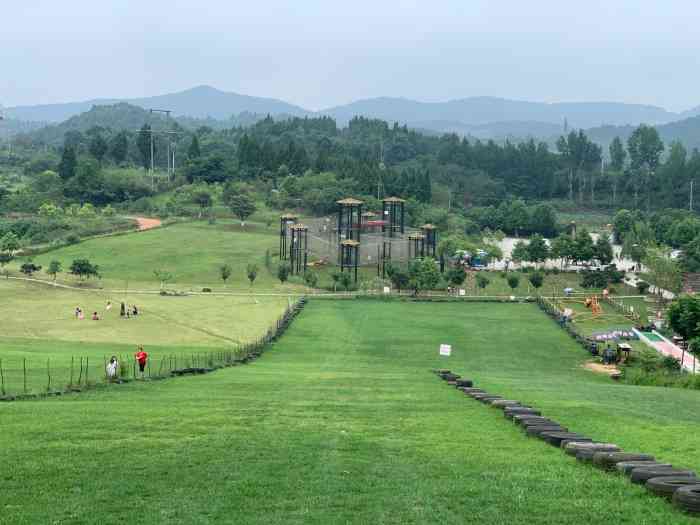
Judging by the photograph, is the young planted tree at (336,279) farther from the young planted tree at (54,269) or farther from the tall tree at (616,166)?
the tall tree at (616,166)

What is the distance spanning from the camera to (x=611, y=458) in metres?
13.3

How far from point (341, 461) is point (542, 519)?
4.00 metres

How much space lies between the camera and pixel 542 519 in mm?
11102

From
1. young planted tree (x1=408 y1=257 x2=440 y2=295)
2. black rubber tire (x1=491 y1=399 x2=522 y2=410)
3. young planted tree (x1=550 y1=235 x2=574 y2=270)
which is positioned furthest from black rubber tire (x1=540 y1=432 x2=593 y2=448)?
young planted tree (x1=550 y1=235 x2=574 y2=270)

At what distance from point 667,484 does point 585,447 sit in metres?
2.56

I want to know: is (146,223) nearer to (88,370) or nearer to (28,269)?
(28,269)

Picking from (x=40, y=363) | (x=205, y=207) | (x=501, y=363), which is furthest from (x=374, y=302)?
(x=205, y=207)

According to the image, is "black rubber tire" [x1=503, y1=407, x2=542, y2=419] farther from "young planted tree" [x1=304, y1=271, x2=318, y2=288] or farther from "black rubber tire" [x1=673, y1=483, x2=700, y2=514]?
"young planted tree" [x1=304, y1=271, x2=318, y2=288]

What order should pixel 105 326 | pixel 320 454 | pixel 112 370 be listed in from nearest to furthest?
pixel 320 454
pixel 112 370
pixel 105 326

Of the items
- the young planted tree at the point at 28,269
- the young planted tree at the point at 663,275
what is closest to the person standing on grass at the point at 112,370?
the young planted tree at the point at 28,269

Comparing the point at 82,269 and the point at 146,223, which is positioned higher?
the point at 146,223

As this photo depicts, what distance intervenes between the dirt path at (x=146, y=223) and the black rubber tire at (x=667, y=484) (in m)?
88.4

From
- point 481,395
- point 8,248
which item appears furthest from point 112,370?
point 8,248

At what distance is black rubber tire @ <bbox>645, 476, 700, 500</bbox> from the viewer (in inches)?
452
